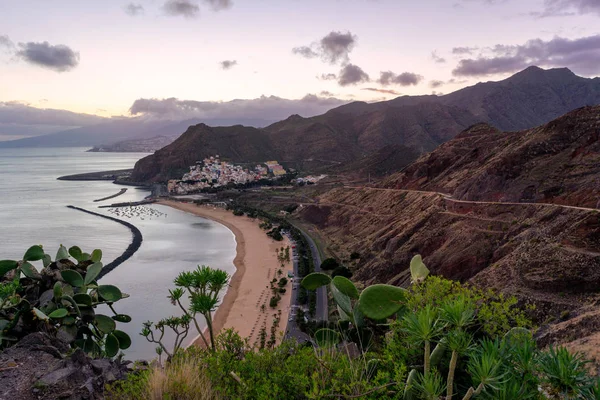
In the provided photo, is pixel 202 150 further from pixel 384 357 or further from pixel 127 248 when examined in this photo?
pixel 384 357

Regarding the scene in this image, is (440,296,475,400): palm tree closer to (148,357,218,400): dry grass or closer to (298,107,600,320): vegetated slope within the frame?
(148,357,218,400): dry grass

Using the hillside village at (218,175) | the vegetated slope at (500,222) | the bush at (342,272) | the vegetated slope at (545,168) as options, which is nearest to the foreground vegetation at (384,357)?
the vegetated slope at (500,222)

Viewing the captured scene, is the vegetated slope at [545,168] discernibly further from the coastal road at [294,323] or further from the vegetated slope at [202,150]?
the vegetated slope at [202,150]

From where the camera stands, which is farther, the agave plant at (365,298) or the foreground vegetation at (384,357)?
the agave plant at (365,298)

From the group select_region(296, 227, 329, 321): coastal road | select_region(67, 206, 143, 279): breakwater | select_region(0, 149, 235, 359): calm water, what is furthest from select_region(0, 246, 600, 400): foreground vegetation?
select_region(67, 206, 143, 279): breakwater

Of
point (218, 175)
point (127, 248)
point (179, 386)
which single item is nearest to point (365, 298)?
point (179, 386)
